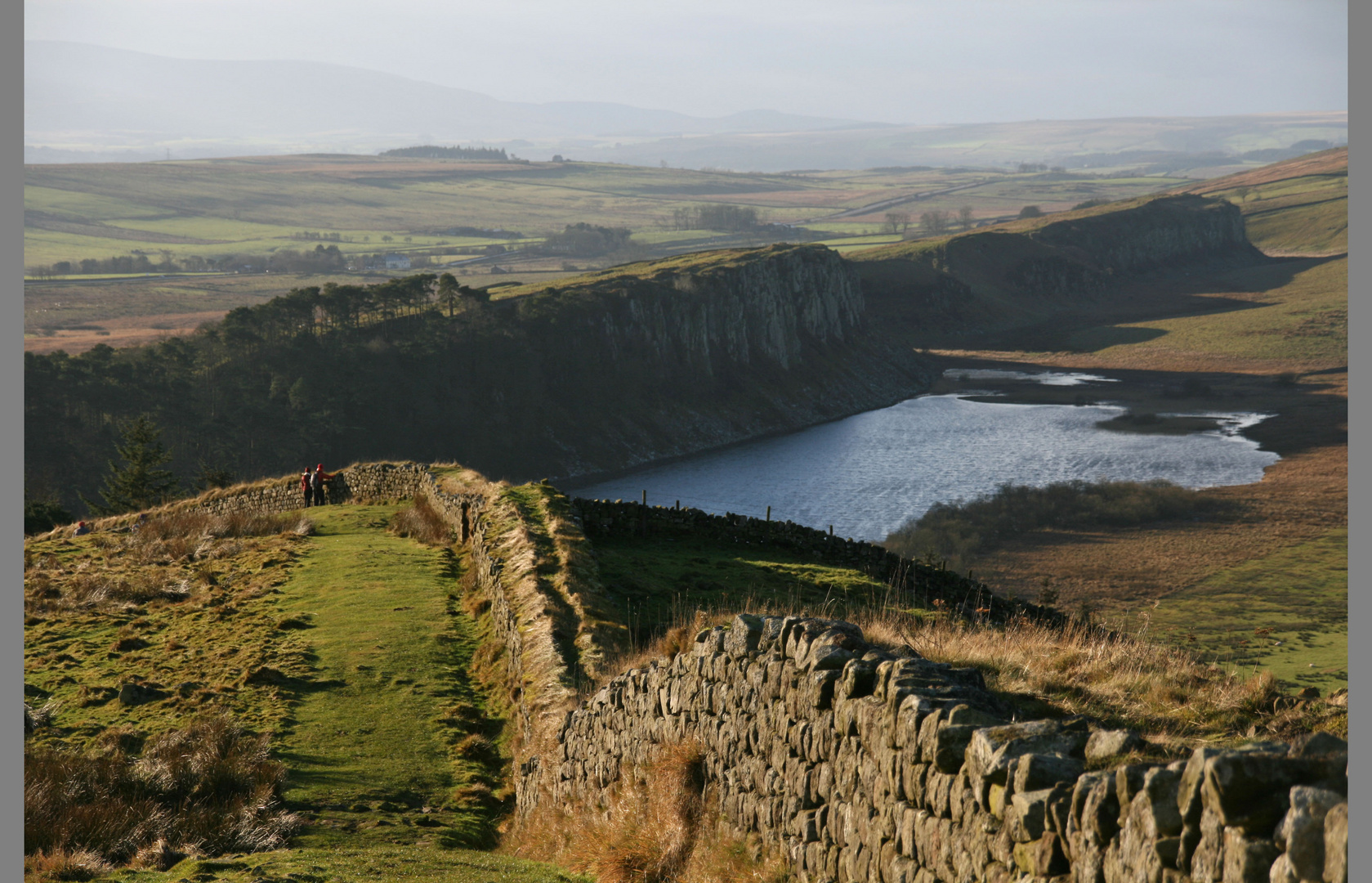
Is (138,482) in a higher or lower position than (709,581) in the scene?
lower

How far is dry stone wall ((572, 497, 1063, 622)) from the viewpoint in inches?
899

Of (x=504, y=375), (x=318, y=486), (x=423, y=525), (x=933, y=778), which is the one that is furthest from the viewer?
(x=504, y=375)

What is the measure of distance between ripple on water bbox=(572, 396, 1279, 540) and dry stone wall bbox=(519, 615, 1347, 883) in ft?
230

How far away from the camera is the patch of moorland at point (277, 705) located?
10242 millimetres

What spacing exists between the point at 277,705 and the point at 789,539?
515 inches

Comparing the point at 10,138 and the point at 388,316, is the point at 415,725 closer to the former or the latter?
the point at 10,138

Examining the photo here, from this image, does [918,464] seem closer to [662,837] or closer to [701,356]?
[701,356]

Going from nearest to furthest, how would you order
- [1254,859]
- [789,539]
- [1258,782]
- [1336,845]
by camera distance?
[1336,845] → [1254,859] → [1258,782] → [789,539]

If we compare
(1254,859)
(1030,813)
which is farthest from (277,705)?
(1254,859)

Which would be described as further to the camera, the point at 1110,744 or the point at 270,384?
the point at 270,384

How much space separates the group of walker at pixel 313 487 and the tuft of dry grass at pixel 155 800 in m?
19.1

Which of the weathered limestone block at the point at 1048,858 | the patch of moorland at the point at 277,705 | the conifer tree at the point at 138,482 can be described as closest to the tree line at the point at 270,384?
the conifer tree at the point at 138,482

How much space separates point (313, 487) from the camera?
104 feet

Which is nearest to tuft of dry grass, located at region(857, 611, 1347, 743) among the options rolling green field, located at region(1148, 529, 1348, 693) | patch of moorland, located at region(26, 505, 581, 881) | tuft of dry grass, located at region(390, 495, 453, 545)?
patch of moorland, located at region(26, 505, 581, 881)
